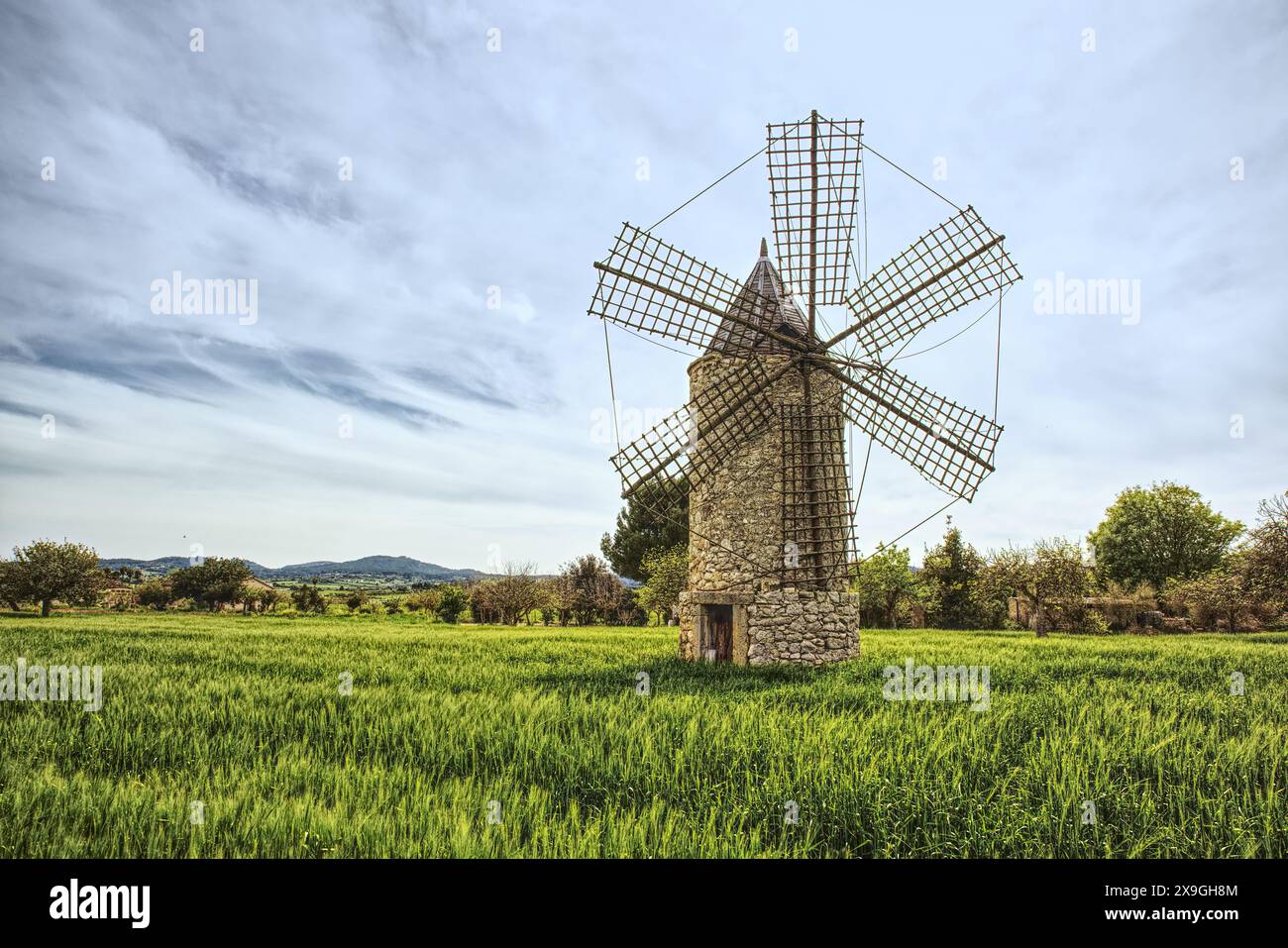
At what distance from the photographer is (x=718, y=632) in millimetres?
12516

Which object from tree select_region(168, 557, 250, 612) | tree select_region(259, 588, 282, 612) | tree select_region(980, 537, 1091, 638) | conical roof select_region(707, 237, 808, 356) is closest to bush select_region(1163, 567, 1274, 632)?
tree select_region(980, 537, 1091, 638)

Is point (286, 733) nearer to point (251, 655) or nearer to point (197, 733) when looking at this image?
point (197, 733)

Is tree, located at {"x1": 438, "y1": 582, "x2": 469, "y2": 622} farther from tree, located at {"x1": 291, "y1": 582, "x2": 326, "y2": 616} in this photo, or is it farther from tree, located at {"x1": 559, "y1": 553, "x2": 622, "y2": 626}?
tree, located at {"x1": 291, "y1": 582, "x2": 326, "y2": 616}

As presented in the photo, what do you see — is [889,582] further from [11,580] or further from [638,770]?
[11,580]

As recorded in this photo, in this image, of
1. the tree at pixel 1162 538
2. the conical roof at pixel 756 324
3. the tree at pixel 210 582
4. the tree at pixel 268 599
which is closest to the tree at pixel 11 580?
the tree at pixel 210 582

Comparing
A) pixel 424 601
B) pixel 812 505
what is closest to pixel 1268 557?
pixel 812 505

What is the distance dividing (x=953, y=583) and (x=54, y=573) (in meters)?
42.9

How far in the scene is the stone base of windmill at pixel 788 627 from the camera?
11625 millimetres

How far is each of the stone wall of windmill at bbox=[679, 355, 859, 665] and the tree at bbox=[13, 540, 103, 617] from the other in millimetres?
35876

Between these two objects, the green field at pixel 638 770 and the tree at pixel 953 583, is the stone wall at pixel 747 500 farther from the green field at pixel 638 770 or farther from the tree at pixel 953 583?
the tree at pixel 953 583

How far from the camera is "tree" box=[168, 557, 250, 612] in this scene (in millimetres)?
40844

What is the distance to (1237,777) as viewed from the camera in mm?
5094

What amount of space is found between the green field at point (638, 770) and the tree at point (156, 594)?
127 ft
